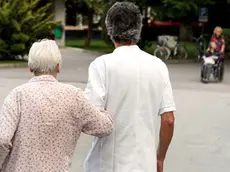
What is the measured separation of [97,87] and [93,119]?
0.62 ft

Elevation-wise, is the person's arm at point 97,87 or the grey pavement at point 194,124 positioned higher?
the person's arm at point 97,87

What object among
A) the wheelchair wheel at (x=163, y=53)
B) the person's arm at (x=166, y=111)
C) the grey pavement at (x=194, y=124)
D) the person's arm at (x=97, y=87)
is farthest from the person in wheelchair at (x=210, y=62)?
the person's arm at (x=97, y=87)

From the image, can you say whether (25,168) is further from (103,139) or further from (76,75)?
(76,75)

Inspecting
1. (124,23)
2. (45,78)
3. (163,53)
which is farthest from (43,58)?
(163,53)

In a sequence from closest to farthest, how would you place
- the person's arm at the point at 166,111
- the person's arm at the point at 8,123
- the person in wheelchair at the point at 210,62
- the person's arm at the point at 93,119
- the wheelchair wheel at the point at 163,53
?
the person's arm at the point at 8,123
the person's arm at the point at 93,119
the person's arm at the point at 166,111
the person in wheelchair at the point at 210,62
the wheelchair wheel at the point at 163,53

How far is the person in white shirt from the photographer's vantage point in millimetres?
3285

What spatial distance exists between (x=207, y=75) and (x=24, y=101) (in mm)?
14660

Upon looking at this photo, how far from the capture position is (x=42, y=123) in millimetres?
3129

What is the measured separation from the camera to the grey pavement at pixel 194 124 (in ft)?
23.8

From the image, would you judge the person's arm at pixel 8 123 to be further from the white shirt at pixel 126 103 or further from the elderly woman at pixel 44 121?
the white shirt at pixel 126 103

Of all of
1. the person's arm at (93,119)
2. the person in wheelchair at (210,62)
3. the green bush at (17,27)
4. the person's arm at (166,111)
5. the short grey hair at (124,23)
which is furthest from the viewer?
the green bush at (17,27)

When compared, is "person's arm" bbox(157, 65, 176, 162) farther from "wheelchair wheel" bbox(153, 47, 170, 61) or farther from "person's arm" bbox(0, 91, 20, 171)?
"wheelchair wheel" bbox(153, 47, 170, 61)

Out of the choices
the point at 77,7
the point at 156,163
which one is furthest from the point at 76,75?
the point at 77,7

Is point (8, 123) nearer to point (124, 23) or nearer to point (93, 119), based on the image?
point (93, 119)
